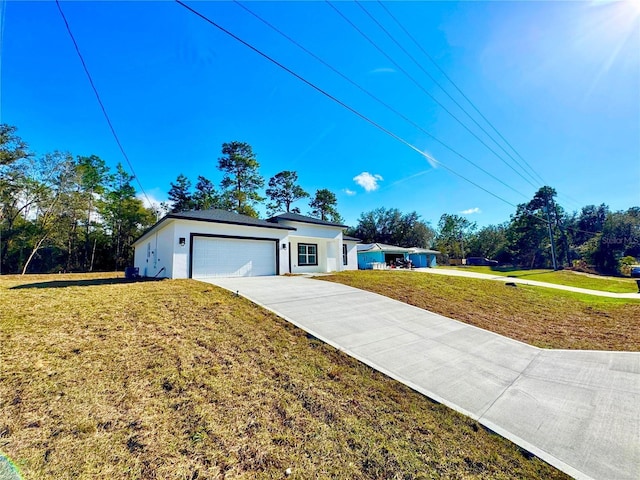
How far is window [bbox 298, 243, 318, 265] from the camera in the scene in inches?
662

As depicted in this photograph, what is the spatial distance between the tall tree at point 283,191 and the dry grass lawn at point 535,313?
23.1m

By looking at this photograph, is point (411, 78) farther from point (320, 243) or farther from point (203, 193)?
point (203, 193)

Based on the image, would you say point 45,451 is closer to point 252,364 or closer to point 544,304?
point 252,364

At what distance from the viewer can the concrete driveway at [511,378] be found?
103 inches

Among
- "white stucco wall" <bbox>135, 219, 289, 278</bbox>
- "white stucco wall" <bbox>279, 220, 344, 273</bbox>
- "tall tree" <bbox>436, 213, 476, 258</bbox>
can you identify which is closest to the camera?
"white stucco wall" <bbox>135, 219, 289, 278</bbox>

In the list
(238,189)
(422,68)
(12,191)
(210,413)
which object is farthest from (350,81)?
(12,191)

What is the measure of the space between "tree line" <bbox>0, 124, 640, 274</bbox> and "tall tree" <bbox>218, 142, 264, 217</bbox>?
11cm

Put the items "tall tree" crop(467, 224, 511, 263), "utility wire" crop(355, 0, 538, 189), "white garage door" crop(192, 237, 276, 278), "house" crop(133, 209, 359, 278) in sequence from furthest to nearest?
"tall tree" crop(467, 224, 511, 263) → "white garage door" crop(192, 237, 276, 278) → "house" crop(133, 209, 359, 278) → "utility wire" crop(355, 0, 538, 189)

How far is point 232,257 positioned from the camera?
12398 mm

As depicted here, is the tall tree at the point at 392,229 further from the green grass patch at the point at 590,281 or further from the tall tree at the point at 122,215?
the tall tree at the point at 122,215

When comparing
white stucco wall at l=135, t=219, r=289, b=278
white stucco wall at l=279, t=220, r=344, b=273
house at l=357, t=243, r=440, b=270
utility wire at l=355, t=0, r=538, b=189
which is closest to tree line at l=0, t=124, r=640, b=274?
house at l=357, t=243, r=440, b=270

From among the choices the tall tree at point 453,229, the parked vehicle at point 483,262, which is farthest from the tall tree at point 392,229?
the tall tree at point 453,229

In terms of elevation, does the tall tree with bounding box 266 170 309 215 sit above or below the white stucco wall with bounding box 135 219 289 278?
above

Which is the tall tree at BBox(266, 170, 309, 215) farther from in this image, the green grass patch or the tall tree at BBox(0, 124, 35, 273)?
the green grass patch
